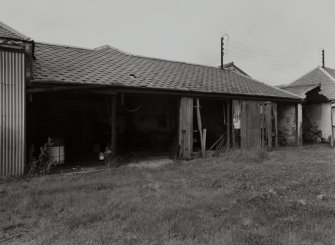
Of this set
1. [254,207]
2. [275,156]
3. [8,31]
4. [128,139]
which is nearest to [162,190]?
[254,207]

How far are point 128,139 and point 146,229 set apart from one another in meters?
10.8

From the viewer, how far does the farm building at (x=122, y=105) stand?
746 cm

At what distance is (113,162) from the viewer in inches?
361

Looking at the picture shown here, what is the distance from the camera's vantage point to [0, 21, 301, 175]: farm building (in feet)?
24.5

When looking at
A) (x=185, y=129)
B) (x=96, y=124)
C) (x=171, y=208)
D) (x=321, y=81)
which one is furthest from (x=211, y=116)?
(x=171, y=208)

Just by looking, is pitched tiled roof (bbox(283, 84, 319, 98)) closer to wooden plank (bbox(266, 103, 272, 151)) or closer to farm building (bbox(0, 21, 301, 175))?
farm building (bbox(0, 21, 301, 175))

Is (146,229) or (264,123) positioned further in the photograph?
(264,123)

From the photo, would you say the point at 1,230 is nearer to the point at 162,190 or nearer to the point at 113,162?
the point at 162,190

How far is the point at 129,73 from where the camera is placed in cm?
1131

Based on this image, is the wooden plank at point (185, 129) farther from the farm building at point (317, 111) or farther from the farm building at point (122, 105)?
the farm building at point (317, 111)

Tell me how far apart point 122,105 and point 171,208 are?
619 centimetres

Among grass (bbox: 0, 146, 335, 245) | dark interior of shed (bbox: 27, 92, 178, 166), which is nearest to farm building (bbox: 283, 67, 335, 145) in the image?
dark interior of shed (bbox: 27, 92, 178, 166)

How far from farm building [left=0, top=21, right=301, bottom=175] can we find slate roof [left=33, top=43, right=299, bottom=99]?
0.13 feet

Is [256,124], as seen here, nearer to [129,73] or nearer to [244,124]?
[244,124]
